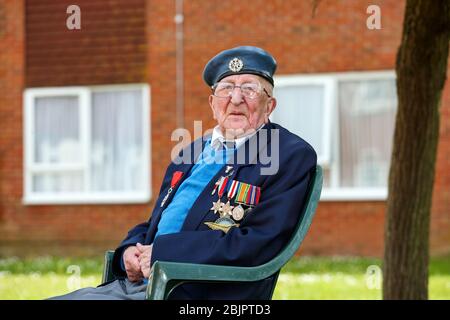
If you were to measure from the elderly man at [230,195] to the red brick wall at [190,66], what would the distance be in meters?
9.22

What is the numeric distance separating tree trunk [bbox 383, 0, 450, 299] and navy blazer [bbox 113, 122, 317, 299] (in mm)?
2349

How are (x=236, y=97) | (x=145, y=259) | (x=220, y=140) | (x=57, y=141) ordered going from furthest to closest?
(x=57, y=141) < (x=220, y=140) < (x=236, y=97) < (x=145, y=259)

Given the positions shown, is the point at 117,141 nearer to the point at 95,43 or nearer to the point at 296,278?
the point at 95,43

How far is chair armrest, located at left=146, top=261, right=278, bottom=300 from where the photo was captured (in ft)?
11.4

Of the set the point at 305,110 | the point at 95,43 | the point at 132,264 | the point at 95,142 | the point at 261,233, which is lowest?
the point at 132,264

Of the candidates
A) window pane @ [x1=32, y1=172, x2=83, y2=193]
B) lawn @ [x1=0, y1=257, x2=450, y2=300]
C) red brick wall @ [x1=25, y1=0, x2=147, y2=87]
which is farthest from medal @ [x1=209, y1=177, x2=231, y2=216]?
window pane @ [x1=32, y1=172, x2=83, y2=193]

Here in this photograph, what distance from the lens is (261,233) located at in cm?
368

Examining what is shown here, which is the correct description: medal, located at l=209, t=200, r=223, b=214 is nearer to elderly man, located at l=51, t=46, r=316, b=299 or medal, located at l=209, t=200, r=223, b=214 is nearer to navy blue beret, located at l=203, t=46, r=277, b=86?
elderly man, located at l=51, t=46, r=316, b=299

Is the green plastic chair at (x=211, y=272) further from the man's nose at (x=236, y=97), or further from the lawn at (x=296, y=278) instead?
the lawn at (x=296, y=278)

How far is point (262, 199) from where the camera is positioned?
3.83 meters

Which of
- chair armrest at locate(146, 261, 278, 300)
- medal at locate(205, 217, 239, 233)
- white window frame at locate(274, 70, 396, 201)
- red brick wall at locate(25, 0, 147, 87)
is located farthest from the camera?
red brick wall at locate(25, 0, 147, 87)

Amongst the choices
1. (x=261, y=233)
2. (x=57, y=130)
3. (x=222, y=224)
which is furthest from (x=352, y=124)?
(x=261, y=233)

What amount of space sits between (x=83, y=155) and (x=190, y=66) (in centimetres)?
225
